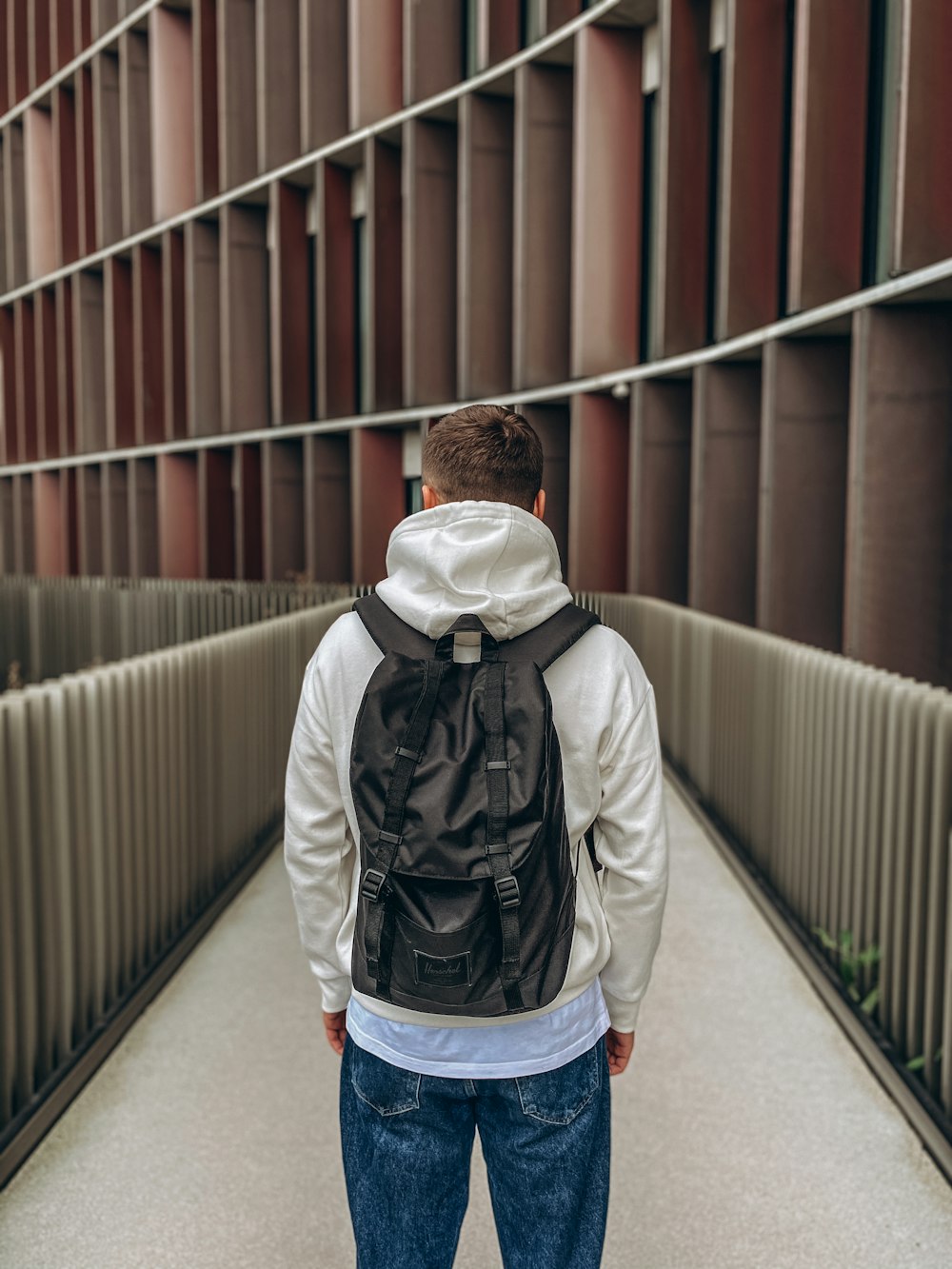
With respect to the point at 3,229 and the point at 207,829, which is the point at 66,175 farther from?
the point at 207,829

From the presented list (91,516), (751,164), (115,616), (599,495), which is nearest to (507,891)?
(751,164)

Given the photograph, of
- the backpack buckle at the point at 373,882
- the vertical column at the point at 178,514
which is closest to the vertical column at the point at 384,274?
the vertical column at the point at 178,514

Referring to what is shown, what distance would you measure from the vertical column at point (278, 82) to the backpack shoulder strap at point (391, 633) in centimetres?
1927

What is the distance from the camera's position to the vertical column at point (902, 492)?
8484mm

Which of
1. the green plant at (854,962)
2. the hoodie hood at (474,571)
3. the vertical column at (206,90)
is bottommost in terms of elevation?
the green plant at (854,962)

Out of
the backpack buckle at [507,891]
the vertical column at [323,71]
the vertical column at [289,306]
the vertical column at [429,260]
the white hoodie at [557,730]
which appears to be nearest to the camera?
the backpack buckle at [507,891]

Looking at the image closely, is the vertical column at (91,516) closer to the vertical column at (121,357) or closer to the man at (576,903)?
the vertical column at (121,357)

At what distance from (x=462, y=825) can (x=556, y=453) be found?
1426 centimetres

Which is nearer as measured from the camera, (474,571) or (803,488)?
(474,571)

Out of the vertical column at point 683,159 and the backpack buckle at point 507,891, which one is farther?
the vertical column at point 683,159

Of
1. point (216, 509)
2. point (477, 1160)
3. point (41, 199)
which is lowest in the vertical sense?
point (477, 1160)

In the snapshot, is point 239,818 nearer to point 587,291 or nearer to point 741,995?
point 741,995

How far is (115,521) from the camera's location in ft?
81.2

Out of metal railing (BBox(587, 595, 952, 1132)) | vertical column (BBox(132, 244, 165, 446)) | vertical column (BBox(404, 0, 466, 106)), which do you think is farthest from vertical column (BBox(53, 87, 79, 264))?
metal railing (BBox(587, 595, 952, 1132))
